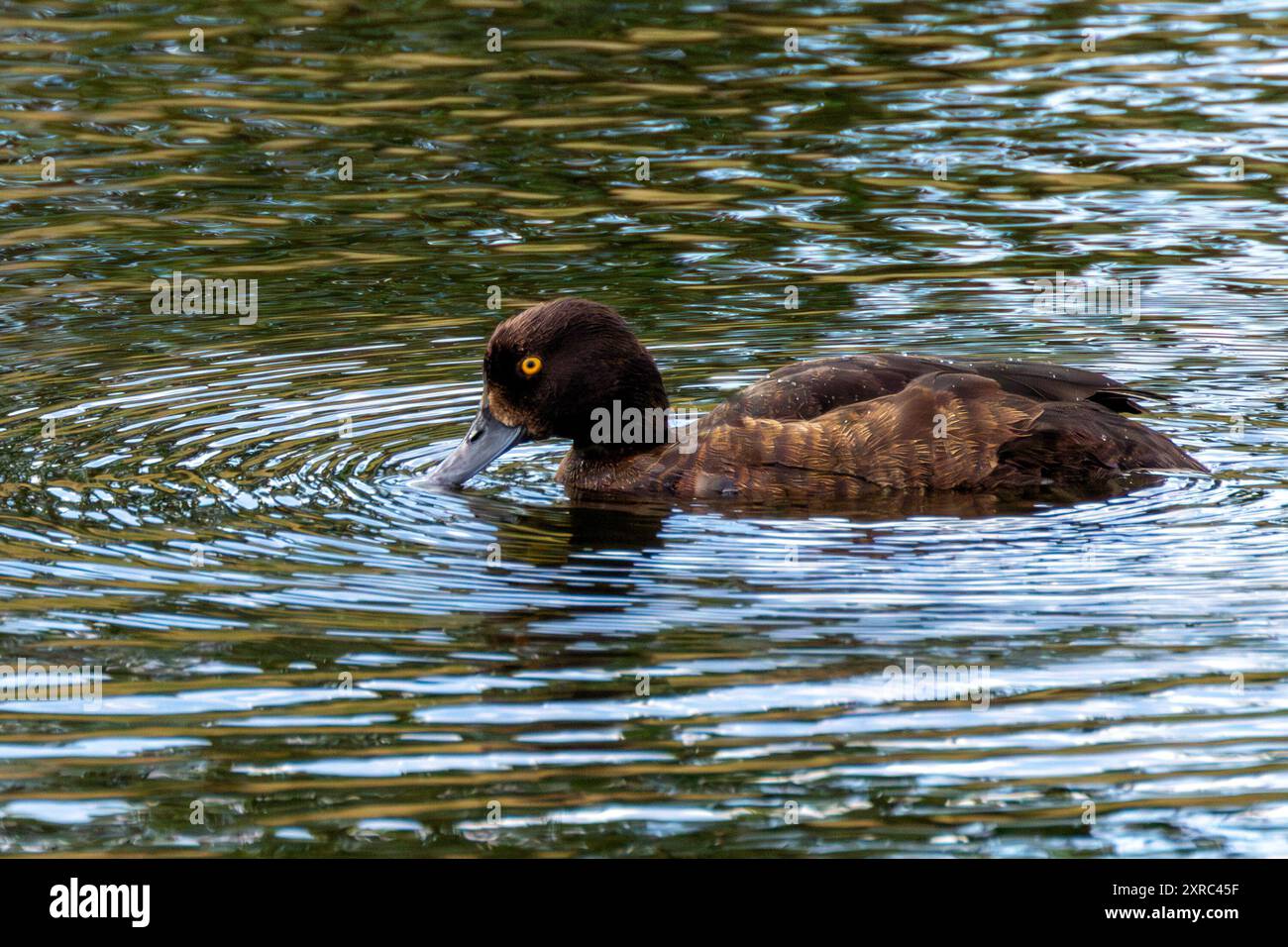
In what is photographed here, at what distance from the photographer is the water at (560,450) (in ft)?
20.1

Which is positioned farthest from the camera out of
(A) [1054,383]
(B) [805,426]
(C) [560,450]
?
(C) [560,450]

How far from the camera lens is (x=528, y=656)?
7133mm

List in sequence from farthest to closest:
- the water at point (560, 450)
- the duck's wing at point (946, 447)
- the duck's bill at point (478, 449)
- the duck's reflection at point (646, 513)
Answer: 1. the duck's bill at point (478, 449)
2. the duck's wing at point (946, 447)
3. the duck's reflection at point (646, 513)
4. the water at point (560, 450)

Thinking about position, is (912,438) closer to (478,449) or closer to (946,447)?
(946,447)

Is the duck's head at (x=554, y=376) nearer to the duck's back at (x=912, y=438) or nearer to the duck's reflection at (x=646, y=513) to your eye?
the duck's reflection at (x=646, y=513)

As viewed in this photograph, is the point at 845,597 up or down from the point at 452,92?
down

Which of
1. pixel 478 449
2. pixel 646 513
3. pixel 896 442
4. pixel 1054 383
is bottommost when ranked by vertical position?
pixel 646 513

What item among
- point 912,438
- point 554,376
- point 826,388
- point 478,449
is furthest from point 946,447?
point 478,449

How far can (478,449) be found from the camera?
31.0 ft

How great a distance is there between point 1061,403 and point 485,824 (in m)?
4.05

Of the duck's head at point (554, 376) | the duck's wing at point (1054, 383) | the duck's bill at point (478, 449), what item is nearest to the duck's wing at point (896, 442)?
the duck's wing at point (1054, 383)

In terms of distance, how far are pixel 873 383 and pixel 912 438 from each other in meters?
Answer: 0.32

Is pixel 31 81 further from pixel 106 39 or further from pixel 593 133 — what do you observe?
pixel 593 133

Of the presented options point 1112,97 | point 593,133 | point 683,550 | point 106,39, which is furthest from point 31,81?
point 683,550
